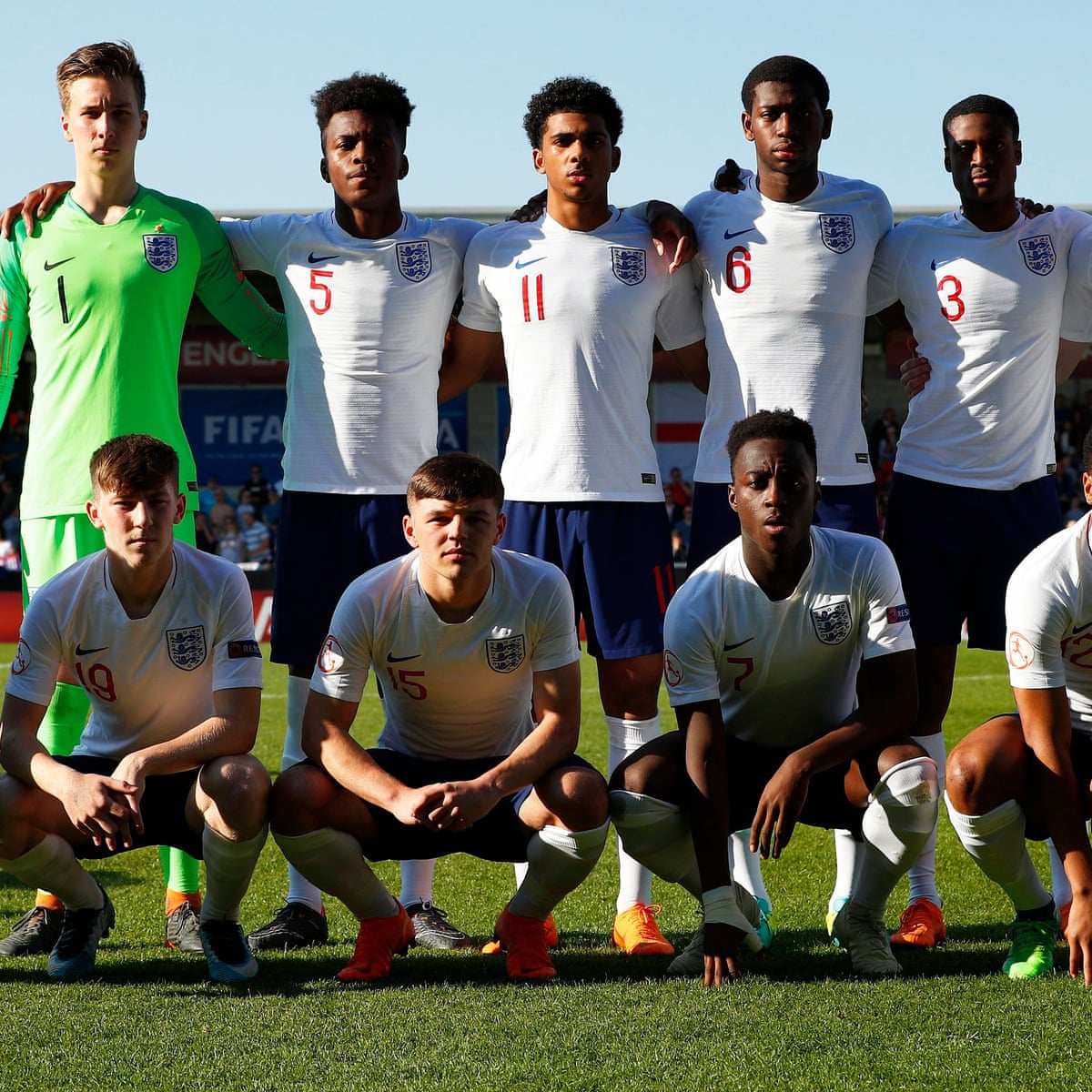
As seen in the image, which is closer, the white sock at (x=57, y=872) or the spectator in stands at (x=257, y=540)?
the white sock at (x=57, y=872)

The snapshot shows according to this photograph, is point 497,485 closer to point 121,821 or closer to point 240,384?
point 121,821

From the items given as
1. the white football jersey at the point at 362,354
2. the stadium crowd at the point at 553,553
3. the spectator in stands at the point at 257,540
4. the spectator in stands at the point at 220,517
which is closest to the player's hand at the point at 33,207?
the stadium crowd at the point at 553,553

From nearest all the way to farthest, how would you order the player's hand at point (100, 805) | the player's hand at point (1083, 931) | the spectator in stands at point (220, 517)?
the player's hand at point (1083, 931) < the player's hand at point (100, 805) < the spectator in stands at point (220, 517)

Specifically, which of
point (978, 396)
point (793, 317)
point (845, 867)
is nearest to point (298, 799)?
point (845, 867)

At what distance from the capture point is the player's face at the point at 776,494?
3.80 m

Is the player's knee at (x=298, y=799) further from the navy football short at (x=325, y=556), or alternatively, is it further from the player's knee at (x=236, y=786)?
the navy football short at (x=325, y=556)

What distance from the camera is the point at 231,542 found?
21.2m

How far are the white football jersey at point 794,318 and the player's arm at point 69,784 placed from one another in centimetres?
197

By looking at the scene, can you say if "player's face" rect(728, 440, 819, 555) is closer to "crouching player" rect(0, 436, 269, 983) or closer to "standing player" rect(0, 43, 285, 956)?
"crouching player" rect(0, 436, 269, 983)

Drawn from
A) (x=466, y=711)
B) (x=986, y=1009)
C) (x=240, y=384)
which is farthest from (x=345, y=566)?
(x=240, y=384)

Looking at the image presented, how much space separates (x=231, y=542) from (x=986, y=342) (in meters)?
17.7

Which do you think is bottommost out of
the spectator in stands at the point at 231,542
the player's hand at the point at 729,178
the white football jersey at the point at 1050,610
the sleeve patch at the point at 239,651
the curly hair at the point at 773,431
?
the spectator in stands at the point at 231,542

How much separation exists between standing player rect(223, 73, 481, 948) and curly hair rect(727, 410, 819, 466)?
1.08 m

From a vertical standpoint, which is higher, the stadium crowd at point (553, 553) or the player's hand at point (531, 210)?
the player's hand at point (531, 210)
